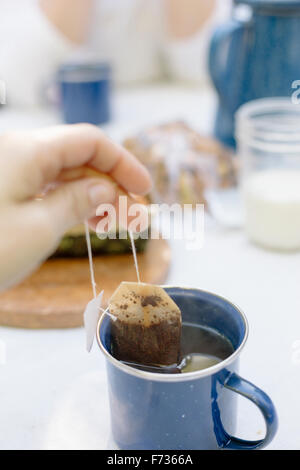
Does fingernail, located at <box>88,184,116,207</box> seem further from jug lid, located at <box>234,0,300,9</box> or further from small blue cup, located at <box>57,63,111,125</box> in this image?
small blue cup, located at <box>57,63,111,125</box>

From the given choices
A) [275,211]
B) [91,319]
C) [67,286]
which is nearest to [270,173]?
[275,211]

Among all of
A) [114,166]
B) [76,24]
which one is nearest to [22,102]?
[76,24]

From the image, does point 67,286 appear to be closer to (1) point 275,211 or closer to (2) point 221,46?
(1) point 275,211

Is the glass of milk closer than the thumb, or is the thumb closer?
the thumb

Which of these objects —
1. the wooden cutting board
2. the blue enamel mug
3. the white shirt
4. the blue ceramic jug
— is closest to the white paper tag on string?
the blue enamel mug

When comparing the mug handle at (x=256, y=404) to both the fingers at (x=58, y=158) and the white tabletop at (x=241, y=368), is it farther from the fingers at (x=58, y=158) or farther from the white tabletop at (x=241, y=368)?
the fingers at (x=58, y=158)
